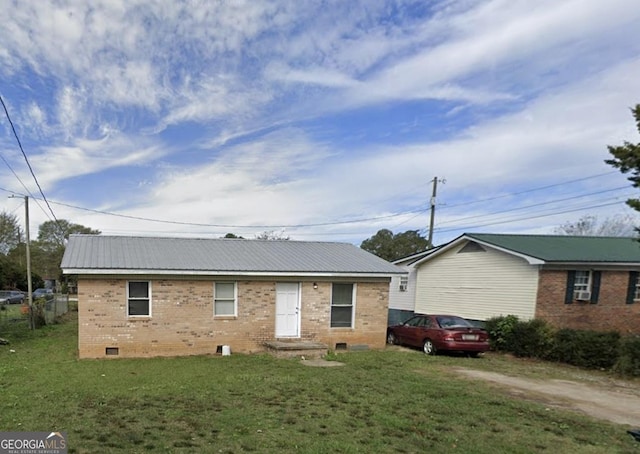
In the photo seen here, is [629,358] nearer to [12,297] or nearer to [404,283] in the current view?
[404,283]

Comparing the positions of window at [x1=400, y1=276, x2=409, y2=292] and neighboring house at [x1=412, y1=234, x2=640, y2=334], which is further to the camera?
window at [x1=400, y1=276, x2=409, y2=292]

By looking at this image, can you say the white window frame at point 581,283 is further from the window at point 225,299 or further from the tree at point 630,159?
the window at point 225,299

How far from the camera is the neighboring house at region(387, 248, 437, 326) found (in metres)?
23.3

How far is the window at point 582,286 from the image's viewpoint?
16953 mm

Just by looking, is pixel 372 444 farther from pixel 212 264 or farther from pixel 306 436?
pixel 212 264

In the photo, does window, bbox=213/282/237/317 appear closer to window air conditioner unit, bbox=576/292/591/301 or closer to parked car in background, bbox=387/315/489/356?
parked car in background, bbox=387/315/489/356

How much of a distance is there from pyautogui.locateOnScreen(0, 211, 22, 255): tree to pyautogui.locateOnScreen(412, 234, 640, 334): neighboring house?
4519 cm

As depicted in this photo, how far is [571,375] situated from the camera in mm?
11391

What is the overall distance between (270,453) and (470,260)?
16.8 meters

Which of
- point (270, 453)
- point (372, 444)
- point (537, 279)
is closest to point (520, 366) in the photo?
point (537, 279)

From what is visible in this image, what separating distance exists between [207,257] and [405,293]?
14.4 meters

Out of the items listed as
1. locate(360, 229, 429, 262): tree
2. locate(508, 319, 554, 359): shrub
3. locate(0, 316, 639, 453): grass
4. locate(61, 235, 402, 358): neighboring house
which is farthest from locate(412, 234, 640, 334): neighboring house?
locate(360, 229, 429, 262): tree

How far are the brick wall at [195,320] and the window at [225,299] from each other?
162 mm

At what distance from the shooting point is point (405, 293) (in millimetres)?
25266
